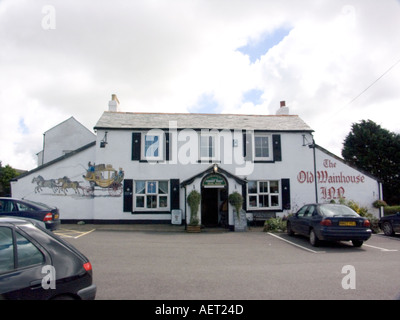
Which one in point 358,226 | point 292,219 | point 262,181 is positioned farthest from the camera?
point 262,181

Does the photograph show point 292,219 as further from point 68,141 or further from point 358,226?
point 68,141

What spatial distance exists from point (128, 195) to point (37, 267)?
13.3 metres

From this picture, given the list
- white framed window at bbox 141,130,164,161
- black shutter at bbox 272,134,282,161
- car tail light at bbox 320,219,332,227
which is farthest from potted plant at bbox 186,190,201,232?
car tail light at bbox 320,219,332,227

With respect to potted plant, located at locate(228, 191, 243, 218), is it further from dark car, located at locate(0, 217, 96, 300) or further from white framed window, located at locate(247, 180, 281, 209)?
dark car, located at locate(0, 217, 96, 300)


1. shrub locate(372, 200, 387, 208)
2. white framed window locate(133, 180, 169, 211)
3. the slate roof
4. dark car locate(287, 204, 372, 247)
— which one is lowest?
dark car locate(287, 204, 372, 247)

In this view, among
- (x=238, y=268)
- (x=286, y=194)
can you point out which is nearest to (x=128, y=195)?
(x=286, y=194)

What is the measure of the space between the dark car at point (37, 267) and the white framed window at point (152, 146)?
43.2ft

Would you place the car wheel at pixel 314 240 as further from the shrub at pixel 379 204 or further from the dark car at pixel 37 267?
the shrub at pixel 379 204

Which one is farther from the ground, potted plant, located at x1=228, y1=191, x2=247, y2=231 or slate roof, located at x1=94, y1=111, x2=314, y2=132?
slate roof, located at x1=94, y1=111, x2=314, y2=132

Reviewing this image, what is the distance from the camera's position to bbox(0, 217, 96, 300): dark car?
306cm

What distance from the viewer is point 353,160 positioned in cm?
3192

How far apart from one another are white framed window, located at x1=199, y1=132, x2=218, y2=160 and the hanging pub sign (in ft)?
6.76
